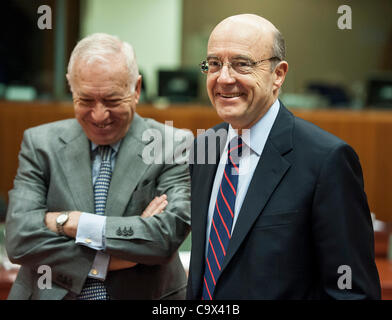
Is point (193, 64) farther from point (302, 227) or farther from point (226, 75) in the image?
point (302, 227)

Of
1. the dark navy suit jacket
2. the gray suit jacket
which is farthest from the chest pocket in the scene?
the dark navy suit jacket

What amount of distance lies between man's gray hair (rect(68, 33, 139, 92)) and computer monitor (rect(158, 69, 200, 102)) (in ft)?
12.8

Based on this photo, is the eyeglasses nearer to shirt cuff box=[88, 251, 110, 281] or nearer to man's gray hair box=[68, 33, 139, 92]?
man's gray hair box=[68, 33, 139, 92]

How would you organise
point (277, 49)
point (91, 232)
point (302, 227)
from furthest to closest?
point (91, 232) → point (277, 49) → point (302, 227)

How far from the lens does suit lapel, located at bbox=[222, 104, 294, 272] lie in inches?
59.1

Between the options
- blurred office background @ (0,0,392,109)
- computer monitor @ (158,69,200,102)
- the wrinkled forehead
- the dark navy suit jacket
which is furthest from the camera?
blurred office background @ (0,0,392,109)

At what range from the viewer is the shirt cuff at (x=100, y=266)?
1.89 m

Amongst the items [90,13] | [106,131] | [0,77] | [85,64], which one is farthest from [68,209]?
[90,13]

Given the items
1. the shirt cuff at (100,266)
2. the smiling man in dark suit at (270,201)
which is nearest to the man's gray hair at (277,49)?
the smiling man in dark suit at (270,201)

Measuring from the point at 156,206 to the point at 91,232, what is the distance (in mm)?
251

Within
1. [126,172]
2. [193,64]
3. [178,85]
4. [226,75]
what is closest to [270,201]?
[226,75]

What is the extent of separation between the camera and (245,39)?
1527 millimetres

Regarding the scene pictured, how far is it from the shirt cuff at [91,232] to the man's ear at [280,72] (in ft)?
2.54

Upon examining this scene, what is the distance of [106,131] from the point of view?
1966 millimetres
